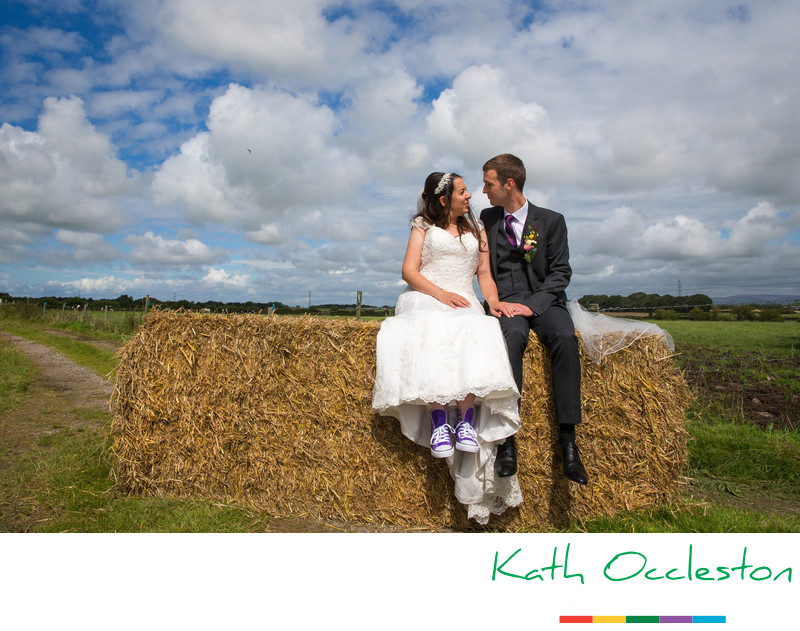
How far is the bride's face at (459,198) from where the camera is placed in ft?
13.8

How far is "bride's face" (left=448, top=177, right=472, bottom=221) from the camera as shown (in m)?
4.19

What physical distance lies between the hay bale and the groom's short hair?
137 centimetres

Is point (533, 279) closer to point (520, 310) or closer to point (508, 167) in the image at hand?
point (520, 310)

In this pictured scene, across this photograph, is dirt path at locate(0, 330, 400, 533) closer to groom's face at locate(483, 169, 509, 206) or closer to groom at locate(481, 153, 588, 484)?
groom at locate(481, 153, 588, 484)

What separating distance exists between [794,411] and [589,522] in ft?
16.2

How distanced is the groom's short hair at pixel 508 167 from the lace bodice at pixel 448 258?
60 centimetres

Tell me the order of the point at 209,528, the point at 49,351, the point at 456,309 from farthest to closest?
the point at 49,351 → the point at 456,309 → the point at 209,528

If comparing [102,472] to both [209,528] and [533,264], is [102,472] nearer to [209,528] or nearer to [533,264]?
[209,528]

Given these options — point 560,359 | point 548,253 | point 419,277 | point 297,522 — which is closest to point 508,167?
point 548,253

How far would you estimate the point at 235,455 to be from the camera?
4207 mm

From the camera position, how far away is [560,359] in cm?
369

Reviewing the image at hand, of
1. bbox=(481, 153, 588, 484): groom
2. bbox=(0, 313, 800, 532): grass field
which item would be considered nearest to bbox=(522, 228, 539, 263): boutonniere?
bbox=(481, 153, 588, 484): groom

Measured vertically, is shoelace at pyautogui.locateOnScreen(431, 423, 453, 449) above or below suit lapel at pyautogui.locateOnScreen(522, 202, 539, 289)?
below

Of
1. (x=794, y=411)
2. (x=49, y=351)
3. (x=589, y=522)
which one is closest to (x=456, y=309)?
(x=589, y=522)
